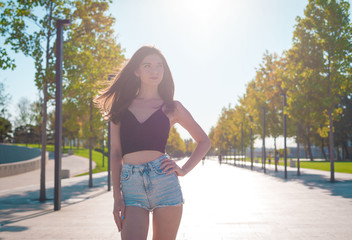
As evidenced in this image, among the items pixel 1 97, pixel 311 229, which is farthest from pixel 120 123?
pixel 1 97

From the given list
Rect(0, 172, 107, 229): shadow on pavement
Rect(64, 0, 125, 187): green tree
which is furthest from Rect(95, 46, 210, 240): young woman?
Rect(64, 0, 125, 187): green tree

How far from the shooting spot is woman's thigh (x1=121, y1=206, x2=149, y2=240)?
2.55m

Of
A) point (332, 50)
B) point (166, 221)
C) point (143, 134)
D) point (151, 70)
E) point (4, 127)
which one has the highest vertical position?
point (332, 50)

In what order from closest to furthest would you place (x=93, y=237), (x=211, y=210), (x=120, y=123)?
1. (x=120, y=123)
2. (x=93, y=237)
3. (x=211, y=210)

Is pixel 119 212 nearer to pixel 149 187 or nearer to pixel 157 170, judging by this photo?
pixel 149 187

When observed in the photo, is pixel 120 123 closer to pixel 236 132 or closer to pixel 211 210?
pixel 211 210

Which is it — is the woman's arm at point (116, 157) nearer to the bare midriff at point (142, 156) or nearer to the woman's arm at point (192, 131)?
the bare midriff at point (142, 156)

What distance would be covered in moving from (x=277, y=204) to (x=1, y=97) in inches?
1535

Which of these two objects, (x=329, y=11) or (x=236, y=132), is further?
(x=236, y=132)

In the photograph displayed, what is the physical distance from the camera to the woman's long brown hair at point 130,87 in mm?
3043

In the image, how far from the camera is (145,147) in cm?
277

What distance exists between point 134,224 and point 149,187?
10.9 inches

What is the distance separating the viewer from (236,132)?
5581cm

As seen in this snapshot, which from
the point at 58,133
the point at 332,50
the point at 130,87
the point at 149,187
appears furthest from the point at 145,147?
the point at 332,50
